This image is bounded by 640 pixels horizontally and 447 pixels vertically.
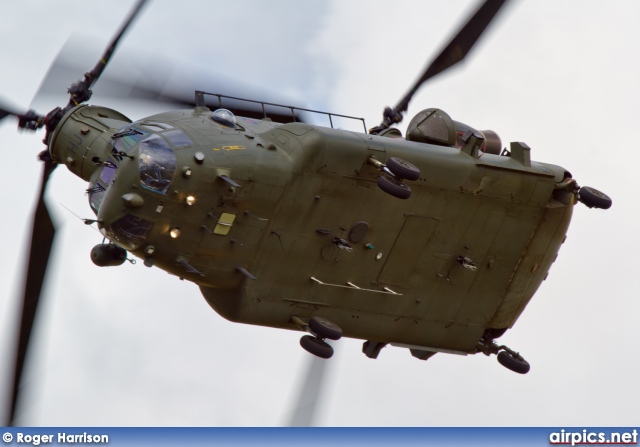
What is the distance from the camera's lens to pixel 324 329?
27.4 metres

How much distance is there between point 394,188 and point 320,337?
3.68m

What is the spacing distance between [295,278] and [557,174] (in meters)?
6.25

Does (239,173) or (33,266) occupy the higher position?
(239,173)

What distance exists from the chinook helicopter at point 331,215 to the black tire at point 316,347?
1.5 inches

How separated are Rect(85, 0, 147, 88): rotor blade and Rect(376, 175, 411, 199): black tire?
6593 millimetres

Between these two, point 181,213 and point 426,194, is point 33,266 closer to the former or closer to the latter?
point 181,213

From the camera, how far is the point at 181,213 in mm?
25969

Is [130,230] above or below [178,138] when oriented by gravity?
below

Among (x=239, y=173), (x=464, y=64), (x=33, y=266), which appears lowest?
(x=33, y=266)

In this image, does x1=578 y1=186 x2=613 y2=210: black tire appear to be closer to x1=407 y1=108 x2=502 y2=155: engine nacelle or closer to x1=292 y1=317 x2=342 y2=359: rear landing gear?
x1=407 y1=108 x2=502 y2=155: engine nacelle

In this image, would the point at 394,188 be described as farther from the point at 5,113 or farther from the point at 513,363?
the point at 5,113

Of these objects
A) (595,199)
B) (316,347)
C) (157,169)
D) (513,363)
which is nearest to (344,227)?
(316,347)

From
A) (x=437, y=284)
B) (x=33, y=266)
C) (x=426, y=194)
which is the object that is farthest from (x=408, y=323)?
(x=33, y=266)

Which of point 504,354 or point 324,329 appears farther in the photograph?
point 504,354
